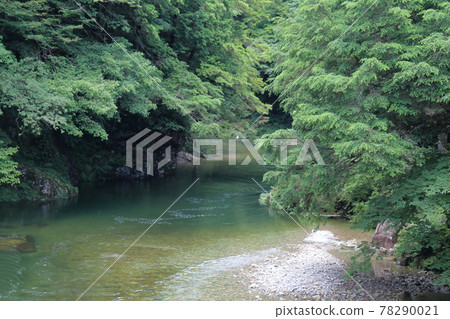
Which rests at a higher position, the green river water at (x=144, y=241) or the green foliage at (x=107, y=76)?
the green foliage at (x=107, y=76)

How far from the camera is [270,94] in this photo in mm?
14914

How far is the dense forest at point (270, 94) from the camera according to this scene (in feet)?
22.9

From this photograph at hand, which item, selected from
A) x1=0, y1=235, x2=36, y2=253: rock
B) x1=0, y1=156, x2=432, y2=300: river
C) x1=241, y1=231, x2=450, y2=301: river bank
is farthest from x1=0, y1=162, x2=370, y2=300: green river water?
x1=241, y1=231, x2=450, y2=301: river bank

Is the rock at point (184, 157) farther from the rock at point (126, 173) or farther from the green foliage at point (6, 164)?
the green foliage at point (6, 164)

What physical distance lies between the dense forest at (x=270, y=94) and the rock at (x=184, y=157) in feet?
14.9

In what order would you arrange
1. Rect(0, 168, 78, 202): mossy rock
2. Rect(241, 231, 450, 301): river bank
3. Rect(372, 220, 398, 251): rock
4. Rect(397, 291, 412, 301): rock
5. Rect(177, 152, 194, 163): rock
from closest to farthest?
1. Rect(397, 291, 412, 301): rock
2. Rect(241, 231, 450, 301): river bank
3. Rect(372, 220, 398, 251): rock
4. Rect(0, 168, 78, 202): mossy rock
5. Rect(177, 152, 194, 163): rock

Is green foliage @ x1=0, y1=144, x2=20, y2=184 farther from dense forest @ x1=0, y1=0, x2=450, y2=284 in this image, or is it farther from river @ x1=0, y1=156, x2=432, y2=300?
river @ x1=0, y1=156, x2=432, y2=300

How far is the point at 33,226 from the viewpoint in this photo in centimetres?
1241

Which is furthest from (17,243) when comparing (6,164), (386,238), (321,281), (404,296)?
(386,238)

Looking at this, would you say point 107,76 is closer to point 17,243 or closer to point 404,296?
point 17,243

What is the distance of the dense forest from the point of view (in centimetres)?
698

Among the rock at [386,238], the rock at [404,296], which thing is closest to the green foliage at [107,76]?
the rock at [386,238]

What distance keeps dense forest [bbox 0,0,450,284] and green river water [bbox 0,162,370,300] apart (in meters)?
1.38
